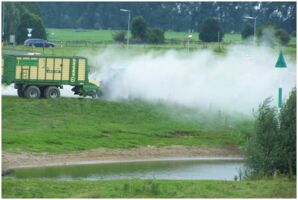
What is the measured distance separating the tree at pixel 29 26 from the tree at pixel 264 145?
5864 cm

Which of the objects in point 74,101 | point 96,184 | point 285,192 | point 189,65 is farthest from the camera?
point 189,65

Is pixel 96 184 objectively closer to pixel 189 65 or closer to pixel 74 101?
pixel 74 101

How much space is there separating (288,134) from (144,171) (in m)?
9.77

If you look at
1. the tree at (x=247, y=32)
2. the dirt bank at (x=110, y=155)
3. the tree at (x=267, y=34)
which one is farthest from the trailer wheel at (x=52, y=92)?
the tree at (x=247, y=32)

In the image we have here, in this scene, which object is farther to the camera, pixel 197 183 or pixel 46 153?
pixel 46 153

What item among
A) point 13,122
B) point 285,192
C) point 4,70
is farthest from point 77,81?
point 285,192

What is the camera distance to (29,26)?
87250 mm

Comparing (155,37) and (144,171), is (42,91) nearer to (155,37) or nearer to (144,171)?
(144,171)

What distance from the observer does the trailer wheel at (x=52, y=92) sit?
2132 inches

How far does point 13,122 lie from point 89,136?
13.6 feet

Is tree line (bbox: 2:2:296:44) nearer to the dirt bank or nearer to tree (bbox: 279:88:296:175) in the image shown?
the dirt bank

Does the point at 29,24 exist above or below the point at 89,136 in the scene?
above

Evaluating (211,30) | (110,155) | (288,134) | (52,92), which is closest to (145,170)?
(110,155)

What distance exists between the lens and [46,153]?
138 feet
